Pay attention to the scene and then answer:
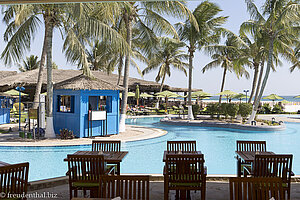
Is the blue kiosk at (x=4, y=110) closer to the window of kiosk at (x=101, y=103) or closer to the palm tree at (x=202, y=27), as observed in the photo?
the window of kiosk at (x=101, y=103)

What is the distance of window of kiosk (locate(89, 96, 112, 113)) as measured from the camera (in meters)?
12.2

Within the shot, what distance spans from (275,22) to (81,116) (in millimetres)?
10838

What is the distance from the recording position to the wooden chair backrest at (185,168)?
4.13 m

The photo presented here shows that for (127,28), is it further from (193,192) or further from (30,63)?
(30,63)

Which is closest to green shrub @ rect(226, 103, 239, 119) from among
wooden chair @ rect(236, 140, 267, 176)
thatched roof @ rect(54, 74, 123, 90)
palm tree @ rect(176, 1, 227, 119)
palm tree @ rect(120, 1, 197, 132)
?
palm tree @ rect(176, 1, 227, 119)

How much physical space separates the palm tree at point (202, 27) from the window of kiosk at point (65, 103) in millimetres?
9591

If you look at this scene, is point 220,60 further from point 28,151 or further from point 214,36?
point 28,151

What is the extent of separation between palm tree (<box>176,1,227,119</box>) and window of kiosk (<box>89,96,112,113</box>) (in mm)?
8401

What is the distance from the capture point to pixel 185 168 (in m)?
4.30

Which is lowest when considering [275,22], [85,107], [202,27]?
[85,107]

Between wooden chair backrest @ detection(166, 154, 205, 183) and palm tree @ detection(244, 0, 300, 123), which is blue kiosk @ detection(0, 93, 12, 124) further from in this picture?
wooden chair backrest @ detection(166, 154, 205, 183)

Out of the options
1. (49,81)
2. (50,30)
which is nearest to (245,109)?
(49,81)

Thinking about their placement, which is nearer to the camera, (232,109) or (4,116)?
(4,116)

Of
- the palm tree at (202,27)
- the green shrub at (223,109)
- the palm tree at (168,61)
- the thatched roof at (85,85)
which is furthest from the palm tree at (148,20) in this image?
the palm tree at (168,61)
